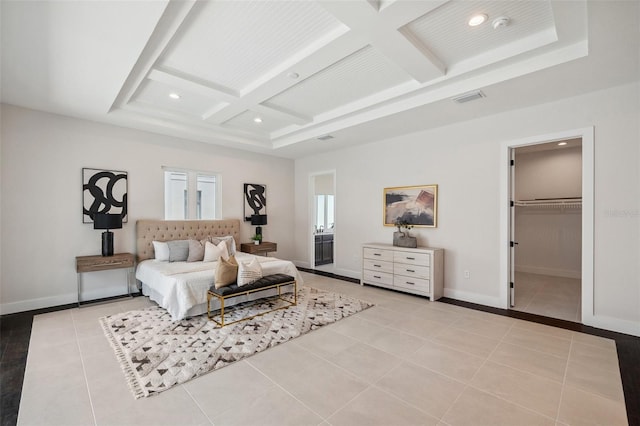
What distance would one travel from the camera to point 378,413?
201 centimetres

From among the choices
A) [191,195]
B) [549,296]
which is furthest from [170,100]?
[549,296]

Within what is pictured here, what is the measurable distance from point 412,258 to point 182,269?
3.59 meters

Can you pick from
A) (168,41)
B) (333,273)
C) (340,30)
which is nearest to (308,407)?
(340,30)

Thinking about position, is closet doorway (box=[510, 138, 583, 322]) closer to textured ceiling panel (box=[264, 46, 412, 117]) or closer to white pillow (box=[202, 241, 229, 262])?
textured ceiling panel (box=[264, 46, 412, 117])

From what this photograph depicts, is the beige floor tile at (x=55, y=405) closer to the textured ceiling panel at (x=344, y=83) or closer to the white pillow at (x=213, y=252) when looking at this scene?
the white pillow at (x=213, y=252)

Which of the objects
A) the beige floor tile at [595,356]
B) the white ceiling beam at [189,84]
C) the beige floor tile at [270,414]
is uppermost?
the white ceiling beam at [189,84]

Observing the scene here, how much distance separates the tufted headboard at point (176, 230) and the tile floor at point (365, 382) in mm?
1634

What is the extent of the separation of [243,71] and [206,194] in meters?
3.30


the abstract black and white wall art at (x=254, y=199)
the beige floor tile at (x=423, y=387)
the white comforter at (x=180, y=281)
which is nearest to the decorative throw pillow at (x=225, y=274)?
the white comforter at (x=180, y=281)

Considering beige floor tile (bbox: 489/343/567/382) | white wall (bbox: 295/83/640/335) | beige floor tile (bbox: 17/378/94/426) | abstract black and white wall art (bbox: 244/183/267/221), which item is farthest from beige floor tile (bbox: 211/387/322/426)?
abstract black and white wall art (bbox: 244/183/267/221)

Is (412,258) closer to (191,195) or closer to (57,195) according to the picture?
(191,195)

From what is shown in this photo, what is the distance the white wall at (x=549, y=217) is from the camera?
599 cm

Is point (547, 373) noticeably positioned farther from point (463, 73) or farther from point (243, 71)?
point (243, 71)

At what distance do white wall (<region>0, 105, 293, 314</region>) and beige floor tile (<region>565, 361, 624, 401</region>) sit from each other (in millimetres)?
5948
